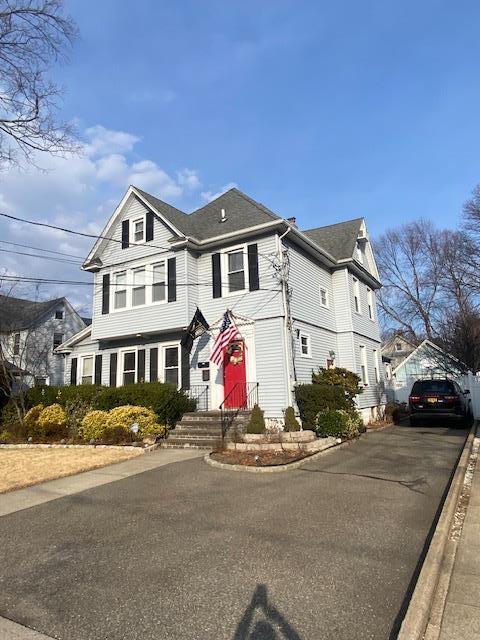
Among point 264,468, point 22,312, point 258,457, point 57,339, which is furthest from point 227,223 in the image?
point 57,339

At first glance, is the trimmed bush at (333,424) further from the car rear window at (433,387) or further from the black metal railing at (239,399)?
the car rear window at (433,387)

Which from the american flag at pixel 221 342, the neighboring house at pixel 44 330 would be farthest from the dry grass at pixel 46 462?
the neighboring house at pixel 44 330

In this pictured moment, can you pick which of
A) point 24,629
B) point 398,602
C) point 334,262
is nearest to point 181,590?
point 24,629

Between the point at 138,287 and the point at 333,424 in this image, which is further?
the point at 138,287

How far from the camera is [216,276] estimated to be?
15836mm

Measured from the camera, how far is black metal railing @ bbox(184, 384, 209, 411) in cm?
1536

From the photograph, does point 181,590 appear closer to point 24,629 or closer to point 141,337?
point 24,629

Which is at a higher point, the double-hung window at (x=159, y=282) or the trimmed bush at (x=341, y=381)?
the double-hung window at (x=159, y=282)

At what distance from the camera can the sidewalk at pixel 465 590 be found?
323cm

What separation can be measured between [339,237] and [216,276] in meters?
7.70

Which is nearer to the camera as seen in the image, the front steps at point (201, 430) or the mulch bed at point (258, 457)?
the mulch bed at point (258, 457)

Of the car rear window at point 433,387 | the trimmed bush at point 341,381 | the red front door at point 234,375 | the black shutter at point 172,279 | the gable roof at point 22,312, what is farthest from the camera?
the gable roof at point 22,312

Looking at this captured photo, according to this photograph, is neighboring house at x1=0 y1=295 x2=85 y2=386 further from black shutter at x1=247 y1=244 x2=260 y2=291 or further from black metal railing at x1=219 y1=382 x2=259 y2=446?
black shutter at x1=247 y1=244 x2=260 y2=291

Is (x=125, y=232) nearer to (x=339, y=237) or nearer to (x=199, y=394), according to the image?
(x=199, y=394)
